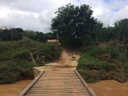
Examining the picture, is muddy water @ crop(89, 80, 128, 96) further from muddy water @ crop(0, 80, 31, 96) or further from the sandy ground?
muddy water @ crop(0, 80, 31, 96)

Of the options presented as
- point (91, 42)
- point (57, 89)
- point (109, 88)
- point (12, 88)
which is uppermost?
point (91, 42)

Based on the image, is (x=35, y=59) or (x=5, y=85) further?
(x=35, y=59)

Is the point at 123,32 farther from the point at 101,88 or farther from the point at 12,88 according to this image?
the point at 12,88

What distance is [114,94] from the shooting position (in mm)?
16422

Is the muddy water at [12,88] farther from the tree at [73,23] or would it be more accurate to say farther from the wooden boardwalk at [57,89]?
the tree at [73,23]

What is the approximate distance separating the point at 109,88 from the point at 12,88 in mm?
6458

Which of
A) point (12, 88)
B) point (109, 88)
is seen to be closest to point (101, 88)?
point (109, 88)

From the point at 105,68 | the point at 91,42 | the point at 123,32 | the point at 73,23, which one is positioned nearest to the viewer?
the point at 105,68

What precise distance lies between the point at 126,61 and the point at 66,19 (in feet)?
34.7

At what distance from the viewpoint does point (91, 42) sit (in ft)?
110

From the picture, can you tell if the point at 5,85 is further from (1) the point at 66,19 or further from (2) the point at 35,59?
(1) the point at 66,19

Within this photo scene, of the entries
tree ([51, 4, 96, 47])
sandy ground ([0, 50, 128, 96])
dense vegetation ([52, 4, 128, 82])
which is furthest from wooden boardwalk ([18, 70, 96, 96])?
tree ([51, 4, 96, 47])

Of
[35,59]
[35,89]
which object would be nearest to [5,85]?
[35,59]

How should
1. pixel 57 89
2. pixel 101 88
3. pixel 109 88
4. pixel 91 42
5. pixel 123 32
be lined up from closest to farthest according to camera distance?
1. pixel 57 89
2. pixel 101 88
3. pixel 109 88
4. pixel 91 42
5. pixel 123 32
